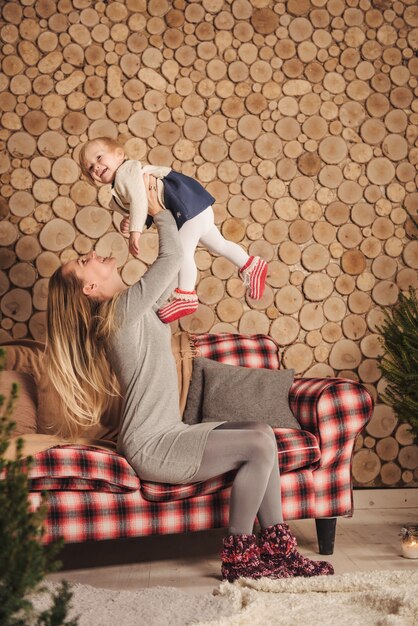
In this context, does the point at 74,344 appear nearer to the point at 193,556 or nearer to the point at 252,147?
the point at 193,556

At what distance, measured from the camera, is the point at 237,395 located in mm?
2809

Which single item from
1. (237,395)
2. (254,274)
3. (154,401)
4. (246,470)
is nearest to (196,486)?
(246,470)

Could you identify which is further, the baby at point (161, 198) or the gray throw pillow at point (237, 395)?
the gray throw pillow at point (237, 395)

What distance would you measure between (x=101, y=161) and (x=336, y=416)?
51.4 inches

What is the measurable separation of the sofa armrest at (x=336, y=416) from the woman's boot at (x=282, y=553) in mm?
420

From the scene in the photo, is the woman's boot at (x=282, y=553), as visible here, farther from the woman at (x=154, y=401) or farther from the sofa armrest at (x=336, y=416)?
the sofa armrest at (x=336, y=416)

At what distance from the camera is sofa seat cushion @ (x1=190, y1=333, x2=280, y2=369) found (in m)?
3.09

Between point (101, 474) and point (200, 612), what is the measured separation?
564 millimetres

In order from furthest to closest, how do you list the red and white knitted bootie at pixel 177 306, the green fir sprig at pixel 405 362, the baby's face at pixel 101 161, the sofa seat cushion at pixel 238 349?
1. the sofa seat cushion at pixel 238 349
2. the green fir sprig at pixel 405 362
3. the baby's face at pixel 101 161
4. the red and white knitted bootie at pixel 177 306

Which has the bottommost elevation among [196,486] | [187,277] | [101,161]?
[196,486]

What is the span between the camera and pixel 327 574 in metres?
2.25

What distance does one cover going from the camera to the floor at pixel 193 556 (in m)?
2.34

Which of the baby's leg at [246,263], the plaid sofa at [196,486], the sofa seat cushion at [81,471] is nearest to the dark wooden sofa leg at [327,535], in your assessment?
the plaid sofa at [196,486]

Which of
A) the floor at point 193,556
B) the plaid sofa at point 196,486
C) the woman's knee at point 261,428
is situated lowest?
the floor at point 193,556
